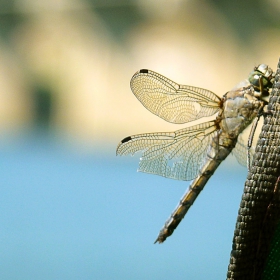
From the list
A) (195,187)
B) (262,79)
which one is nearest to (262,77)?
(262,79)

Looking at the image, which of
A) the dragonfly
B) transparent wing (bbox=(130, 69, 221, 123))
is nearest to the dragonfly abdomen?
the dragonfly

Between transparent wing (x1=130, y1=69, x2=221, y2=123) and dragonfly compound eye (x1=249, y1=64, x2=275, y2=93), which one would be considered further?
transparent wing (x1=130, y1=69, x2=221, y2=123)

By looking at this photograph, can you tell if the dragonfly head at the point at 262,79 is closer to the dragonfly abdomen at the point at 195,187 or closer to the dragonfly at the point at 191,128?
the dragonfly at the point at 191,128

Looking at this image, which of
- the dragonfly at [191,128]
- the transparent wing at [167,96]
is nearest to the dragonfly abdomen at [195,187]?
the dragonfly at [191,128]

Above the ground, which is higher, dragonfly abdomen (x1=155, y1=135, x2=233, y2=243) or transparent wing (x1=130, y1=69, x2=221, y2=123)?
transparent wing (x1=130, y1=69, x2=221, y2=123)

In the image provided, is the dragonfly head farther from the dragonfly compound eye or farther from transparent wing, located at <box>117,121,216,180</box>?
transparent wing, located at <box>117,121,216,180</box>

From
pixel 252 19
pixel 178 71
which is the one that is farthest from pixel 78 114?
pixel 252 19

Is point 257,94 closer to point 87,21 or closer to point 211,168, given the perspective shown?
point 211,168
